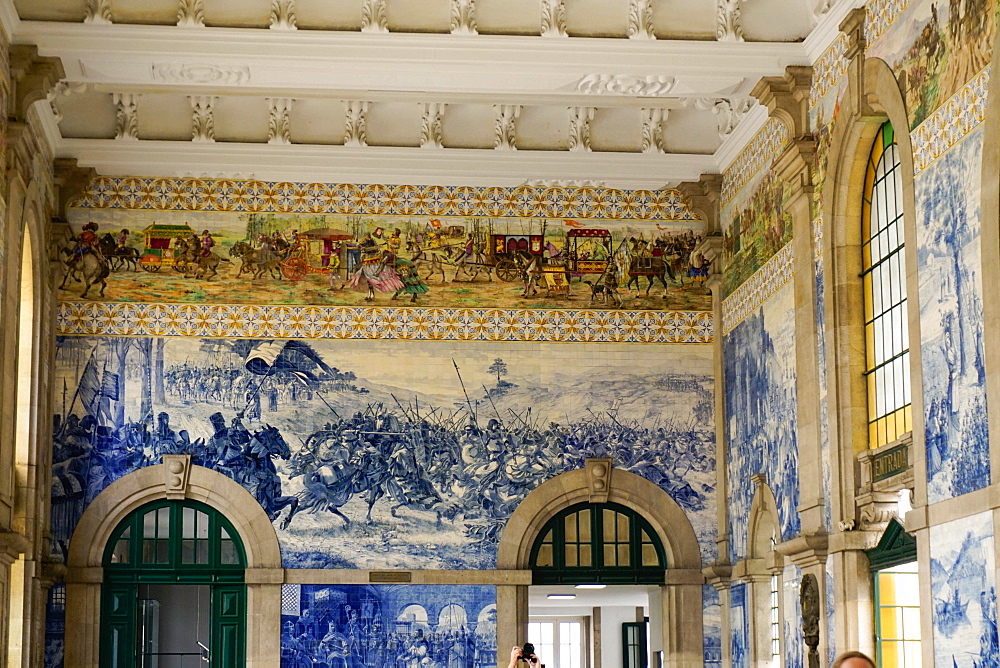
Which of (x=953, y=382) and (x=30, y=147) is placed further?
(x=30, y=147)

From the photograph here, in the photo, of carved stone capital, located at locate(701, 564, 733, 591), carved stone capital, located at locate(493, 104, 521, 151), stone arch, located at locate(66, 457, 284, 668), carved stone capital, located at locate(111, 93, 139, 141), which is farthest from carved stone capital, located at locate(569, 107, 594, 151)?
stone arch, located at locate(66, 457, 284, 668)

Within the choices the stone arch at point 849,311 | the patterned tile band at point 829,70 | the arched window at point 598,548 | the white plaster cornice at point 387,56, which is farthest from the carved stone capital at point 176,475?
the patterned tile band at point 829,70

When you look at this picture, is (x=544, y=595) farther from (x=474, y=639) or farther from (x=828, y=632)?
(x=828, y=632)

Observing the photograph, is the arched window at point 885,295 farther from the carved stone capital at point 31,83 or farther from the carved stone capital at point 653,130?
the carved stone capital at point 31,83

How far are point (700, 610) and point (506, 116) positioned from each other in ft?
24.5

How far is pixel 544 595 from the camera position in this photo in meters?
28.7

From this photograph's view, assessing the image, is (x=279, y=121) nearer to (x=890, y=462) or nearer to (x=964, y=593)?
(x=890, y=462)

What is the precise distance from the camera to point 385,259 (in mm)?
21172

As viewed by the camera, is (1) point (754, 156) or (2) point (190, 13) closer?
(2) point (190, 13)

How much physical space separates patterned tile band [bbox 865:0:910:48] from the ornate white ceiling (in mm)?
970

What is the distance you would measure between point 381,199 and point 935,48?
992 cm

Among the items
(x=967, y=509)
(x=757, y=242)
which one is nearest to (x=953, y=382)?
(x=967, y=509)

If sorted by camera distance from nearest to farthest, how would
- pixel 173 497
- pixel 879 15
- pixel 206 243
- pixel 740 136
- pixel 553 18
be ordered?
pixel 879 15 < pixel 553 18 < pixel 740 136 < pixel 173 497 < pixel 206 243

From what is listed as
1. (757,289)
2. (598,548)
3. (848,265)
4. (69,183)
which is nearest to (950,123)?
(848,265)
